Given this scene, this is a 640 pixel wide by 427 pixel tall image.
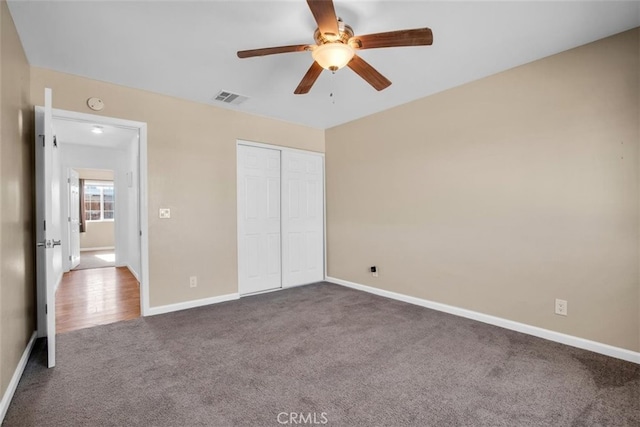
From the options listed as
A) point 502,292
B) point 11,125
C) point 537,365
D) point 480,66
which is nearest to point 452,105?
point 480,66

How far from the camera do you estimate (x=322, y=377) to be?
216 centimetres

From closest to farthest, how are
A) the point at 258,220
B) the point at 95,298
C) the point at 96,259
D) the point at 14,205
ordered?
the point at 14,205 < the point at 95,298 < the point at 258,220 < the point at 96,259

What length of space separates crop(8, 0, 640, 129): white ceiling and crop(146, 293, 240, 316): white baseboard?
2350mm

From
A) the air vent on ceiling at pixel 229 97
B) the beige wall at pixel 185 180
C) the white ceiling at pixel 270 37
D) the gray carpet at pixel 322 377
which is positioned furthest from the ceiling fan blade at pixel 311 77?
the gray carpet at pixel 322 377

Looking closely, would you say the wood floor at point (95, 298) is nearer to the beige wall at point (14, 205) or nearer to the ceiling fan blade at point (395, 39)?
the beige wall at point (14, 205)

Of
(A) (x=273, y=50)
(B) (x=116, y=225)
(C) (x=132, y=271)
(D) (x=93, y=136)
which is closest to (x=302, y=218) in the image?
(A) (x=273, y=50)

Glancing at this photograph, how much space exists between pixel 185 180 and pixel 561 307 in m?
4.02

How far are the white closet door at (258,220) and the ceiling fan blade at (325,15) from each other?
264 centimetres

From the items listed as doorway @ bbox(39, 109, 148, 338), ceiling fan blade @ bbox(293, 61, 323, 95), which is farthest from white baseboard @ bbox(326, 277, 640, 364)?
doorway @ bbox(39, 109, 148, 338)

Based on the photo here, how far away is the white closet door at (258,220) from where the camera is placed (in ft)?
13.9

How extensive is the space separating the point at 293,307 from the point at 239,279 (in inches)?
35.8

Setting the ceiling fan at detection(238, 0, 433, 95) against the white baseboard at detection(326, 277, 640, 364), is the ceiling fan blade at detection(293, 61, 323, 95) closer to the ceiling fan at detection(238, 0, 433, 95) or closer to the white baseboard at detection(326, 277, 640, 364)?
the ceiling fan at detection(238, 0, 433, 95)

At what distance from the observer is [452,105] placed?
11.2 ft

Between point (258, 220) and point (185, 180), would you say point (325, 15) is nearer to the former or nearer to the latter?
point (185, 180)
